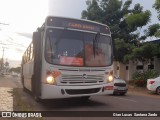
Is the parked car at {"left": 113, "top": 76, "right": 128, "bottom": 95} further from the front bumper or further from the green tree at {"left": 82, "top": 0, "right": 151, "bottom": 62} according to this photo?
the green tree at {"left": 82, "top": 0, "right": 151, "bottom": 62}

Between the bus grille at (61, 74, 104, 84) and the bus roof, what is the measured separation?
197 centimetres

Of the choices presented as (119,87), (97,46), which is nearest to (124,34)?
(119,87)

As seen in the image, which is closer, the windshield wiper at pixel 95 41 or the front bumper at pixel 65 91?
the front bumper at pixel 65 91

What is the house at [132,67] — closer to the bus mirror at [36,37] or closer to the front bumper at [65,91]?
the front bumper at [65,91]

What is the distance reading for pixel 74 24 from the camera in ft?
38.9

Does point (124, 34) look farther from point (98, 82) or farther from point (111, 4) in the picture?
point (98, 82)

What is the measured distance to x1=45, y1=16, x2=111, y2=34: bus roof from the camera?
37.6 feet

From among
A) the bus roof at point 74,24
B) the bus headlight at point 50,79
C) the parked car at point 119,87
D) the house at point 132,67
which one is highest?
the bus roof at point 74,24

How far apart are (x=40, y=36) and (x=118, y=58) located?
24222 millimetres

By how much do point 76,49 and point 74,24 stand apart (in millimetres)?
1092

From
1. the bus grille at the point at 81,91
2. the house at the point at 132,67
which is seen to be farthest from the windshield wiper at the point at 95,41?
the house at the point at 132,67

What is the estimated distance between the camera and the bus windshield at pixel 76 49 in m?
11.1

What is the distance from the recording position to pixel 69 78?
1101 cm

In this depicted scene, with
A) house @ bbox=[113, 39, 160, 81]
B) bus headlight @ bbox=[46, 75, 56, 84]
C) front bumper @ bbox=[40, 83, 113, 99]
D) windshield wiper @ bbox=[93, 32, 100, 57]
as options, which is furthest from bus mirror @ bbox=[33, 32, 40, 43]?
house @ bbox=[113, 39, 160, 81]
